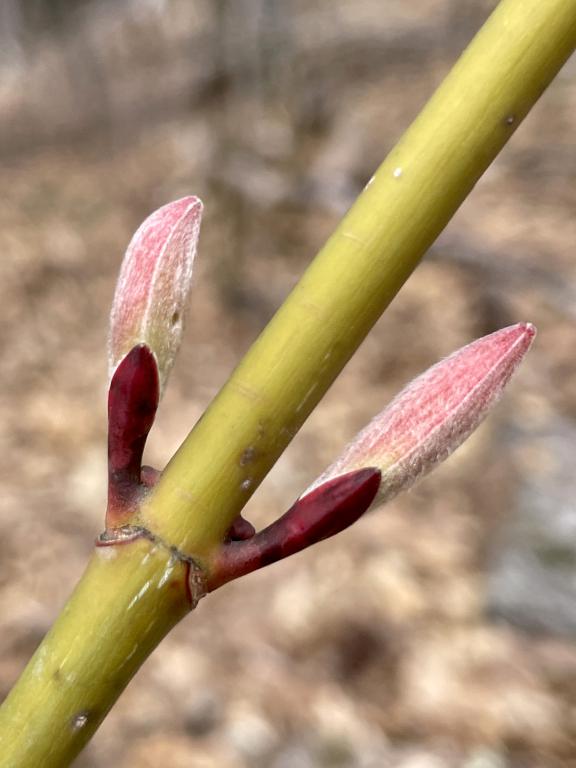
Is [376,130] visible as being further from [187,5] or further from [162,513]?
[162,513]

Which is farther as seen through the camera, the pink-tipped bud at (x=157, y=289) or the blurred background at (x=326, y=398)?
the blurred background at (x=326, y=398)

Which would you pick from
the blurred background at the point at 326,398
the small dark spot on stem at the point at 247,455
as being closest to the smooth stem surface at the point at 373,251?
the small dark spot on stem at the point at 247,455

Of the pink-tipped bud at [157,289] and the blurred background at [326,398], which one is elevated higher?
the pink-tipped bud at [157,289]

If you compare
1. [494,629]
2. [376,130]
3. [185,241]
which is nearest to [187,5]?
[376,130]

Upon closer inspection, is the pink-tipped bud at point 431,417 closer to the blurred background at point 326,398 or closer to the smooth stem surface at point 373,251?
the smooth stem surface at point 373,251

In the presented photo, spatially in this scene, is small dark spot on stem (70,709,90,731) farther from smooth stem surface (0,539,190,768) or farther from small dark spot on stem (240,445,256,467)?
small dark spot on stem (240,445,256,467)
